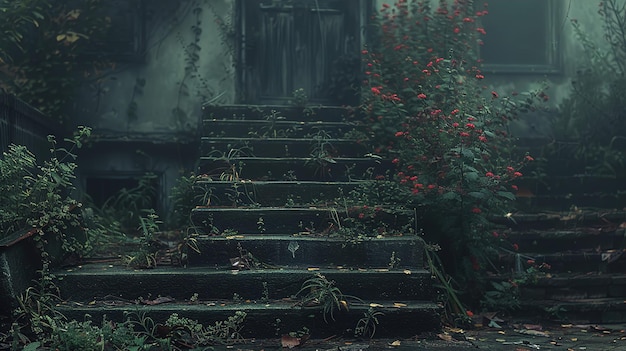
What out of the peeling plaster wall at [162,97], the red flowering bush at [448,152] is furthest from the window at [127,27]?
the red flowering bush at [448,152]

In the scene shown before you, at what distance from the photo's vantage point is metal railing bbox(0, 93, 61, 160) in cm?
568

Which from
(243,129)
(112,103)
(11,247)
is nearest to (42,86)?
(112,103)

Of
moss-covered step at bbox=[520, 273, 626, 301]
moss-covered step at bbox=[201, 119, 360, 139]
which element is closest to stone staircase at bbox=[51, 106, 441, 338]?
moss-covered step at bbox=[201, 119, 360, 139]

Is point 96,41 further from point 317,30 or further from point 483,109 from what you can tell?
point 483,109

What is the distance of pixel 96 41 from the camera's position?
7.88 m

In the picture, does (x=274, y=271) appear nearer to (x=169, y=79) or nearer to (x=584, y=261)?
(x=584, y=261)

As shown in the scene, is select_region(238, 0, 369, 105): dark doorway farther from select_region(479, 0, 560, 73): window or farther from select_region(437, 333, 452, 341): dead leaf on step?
select_region(437, 333, 452, 341): dead leaf on step

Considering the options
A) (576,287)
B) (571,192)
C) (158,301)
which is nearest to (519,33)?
(571,192)

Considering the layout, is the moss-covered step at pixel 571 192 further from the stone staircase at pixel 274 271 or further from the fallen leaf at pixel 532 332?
the fallen leaf at pixel 532 332

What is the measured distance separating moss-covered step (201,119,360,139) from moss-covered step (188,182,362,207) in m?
1.23

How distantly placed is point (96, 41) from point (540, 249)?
5.52 metres

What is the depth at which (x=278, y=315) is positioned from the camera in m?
4.21

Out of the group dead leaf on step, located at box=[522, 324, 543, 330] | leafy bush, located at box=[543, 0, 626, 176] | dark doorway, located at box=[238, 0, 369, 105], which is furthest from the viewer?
dark doorway, located at box=[238, 0, 369, 105]

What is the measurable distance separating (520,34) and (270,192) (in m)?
4.81
